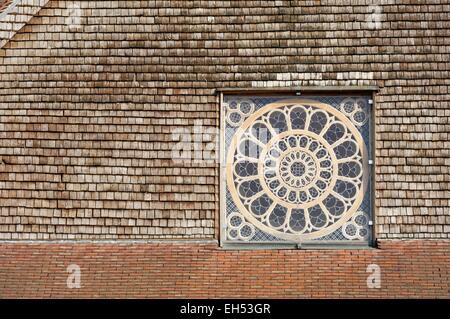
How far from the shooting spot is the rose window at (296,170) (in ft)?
50.2

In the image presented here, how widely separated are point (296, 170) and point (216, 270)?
75.8 inches

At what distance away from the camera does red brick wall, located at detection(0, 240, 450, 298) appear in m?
14.2

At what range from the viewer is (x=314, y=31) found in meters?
15.5

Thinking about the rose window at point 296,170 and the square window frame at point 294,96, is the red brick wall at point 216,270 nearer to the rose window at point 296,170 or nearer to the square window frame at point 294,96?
the square window frame at point 294,96

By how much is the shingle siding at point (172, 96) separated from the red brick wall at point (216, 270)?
286 mm

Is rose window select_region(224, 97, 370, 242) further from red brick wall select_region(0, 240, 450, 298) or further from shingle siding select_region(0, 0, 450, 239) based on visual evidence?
red brick wall select_region(0, 240, 450, 298)

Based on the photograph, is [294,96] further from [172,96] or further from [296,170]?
[172,96]

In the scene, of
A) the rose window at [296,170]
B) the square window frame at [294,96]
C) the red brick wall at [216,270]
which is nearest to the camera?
Result: the red brick wall at [216,270]

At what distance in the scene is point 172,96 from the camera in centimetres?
1547

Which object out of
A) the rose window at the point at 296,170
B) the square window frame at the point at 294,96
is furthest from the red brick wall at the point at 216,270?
the rose window at the point at 296,170

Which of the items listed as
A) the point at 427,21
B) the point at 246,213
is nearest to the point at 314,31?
the point at 427,21

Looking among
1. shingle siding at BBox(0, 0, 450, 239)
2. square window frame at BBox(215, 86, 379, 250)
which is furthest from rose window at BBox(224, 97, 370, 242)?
shingle siding at BBox(0, 0, 450, 239)

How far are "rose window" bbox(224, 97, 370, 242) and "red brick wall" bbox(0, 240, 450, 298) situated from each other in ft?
1.44
